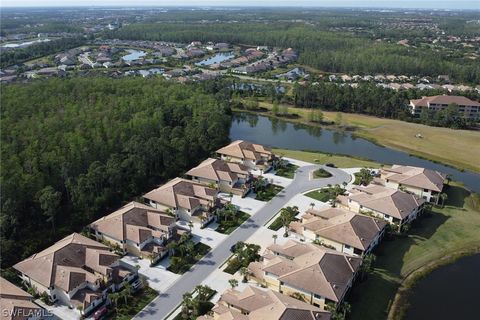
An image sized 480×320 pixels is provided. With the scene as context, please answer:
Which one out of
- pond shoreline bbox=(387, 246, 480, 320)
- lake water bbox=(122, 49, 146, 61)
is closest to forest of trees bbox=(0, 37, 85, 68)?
lake water bbox=(122, 49, 146, 61)

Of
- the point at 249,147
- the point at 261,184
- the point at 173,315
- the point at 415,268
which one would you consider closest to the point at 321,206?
the point at 261,184

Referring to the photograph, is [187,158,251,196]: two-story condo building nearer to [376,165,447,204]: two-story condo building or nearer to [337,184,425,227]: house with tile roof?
[337,184,425,227]: house with tile roof

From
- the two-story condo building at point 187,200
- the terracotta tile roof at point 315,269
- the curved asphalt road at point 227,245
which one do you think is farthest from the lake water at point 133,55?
the terracotta tile roof at point 315,269

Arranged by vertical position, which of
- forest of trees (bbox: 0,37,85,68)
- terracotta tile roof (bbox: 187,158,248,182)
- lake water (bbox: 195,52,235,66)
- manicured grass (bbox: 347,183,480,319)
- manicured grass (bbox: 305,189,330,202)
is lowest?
manicured grass (bbox: 347,183,480,319)

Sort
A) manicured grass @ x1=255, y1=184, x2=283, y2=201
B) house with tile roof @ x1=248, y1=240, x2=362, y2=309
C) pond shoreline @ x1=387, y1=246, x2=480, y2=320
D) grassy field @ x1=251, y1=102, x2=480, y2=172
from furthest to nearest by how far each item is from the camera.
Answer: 1. grassy field @ x1=251, y1=102, x2=480, y2=172
2. manicured grass @ x1=255, y1=184, x2=283, y2=201
3. pond shoreline @ x1=387, y1=246, x2=480, y2=320
4. house with tile roof @ x1=248, y1=240, x2=362, y2=309

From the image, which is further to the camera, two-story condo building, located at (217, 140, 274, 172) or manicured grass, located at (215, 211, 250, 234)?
two-story condo building, located at (217, 140, 274, 172)

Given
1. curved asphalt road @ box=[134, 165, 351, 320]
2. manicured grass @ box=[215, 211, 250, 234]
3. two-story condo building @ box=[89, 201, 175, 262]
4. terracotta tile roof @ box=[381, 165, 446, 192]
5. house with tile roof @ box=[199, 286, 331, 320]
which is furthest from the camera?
terracotta tile roof @ box=[381, 165, 446, 192]

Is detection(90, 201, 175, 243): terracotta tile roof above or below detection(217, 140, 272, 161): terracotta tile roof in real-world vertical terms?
below

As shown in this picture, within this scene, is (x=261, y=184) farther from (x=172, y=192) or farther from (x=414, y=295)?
(x=414, y=295)
